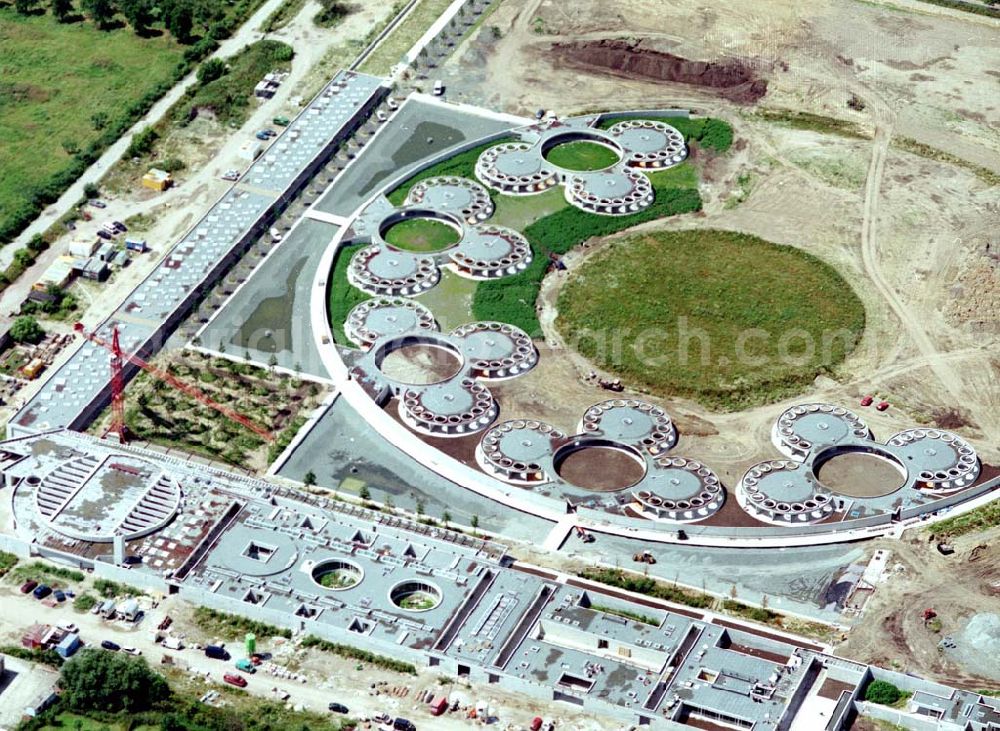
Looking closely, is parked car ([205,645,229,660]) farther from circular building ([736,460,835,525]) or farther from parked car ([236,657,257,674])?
circular building ([736,460,835,525])

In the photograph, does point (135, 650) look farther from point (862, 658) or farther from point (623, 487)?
point (862, 658)

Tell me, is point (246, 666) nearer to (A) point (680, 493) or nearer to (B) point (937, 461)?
(A) point (680, 493)

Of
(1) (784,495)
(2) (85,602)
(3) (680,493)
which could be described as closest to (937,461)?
(1) (784,495)

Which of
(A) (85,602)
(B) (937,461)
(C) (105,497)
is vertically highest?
(B) (937,461)

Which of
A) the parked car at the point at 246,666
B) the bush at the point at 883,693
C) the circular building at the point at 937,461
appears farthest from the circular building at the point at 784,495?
the parked car at the point at 246,666

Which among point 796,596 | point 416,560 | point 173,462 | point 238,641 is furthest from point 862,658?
point 173,462

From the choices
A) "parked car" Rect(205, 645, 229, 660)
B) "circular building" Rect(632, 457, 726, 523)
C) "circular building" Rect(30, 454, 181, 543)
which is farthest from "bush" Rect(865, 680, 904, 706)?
"circular building" Rect(30, 454, 181, 543)

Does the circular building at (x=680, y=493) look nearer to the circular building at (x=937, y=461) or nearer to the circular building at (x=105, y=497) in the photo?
the circular building at (x=937, y=461)
